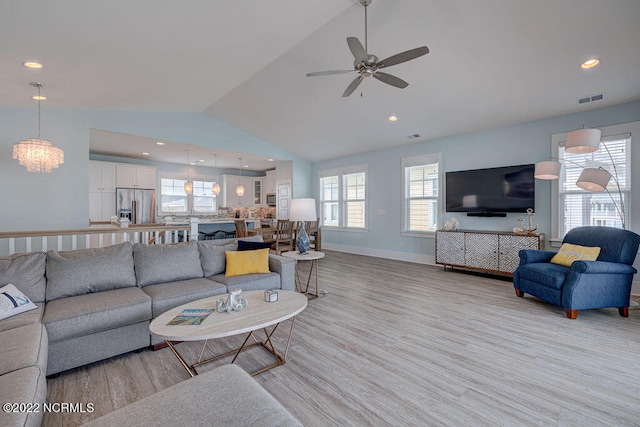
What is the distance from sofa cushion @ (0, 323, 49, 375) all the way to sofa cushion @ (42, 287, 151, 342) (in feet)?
0.46

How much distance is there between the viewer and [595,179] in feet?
11.6

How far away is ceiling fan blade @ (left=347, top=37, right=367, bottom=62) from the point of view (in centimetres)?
245

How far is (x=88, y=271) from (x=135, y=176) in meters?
5.91

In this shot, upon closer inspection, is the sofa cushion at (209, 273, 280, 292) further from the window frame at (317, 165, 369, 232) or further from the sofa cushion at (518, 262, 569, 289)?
the window frame at (317, 165, 369, 232)

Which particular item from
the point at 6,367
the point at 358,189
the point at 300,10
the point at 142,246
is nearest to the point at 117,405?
the point at 6,367

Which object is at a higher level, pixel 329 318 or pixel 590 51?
pixel 590 51

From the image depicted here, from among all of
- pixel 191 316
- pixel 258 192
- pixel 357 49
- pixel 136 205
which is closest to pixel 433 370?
pixel 191 316

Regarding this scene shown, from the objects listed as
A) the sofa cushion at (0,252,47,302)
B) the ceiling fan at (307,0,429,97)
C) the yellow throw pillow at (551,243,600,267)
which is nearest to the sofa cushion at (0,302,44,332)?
the sofa cushion at (0,252,47,302)

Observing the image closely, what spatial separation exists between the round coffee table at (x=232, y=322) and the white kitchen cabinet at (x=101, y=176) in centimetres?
658

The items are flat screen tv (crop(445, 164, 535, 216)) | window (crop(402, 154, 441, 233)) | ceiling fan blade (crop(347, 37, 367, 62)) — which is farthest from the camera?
window (crop(402, 154, 441, 233))

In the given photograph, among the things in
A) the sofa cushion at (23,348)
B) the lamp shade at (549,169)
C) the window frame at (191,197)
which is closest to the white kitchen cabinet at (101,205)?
the window frame at (191,197)

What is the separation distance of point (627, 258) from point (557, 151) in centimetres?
197

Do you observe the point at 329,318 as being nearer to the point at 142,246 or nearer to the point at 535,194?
the point at 142,246

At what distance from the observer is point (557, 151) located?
453cm
